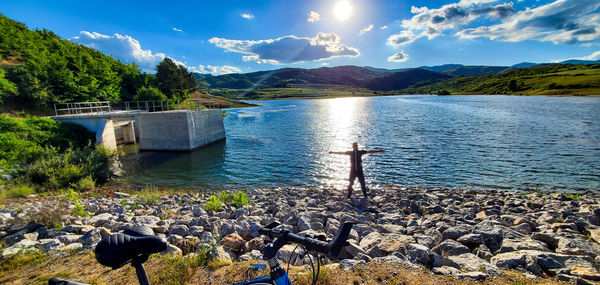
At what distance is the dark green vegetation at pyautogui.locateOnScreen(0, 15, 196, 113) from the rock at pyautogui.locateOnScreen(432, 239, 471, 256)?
154 feet

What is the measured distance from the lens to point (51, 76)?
131 ft

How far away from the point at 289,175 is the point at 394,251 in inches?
621

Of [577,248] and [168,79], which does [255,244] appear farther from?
[168,79]

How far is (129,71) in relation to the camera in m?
63.0

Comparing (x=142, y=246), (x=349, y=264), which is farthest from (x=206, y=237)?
(x=142, y=246)

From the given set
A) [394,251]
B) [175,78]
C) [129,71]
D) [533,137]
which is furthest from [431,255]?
[175,78]

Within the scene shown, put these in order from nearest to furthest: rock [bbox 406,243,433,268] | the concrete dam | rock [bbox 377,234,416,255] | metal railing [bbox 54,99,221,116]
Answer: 1. rock [bbox 406,243,433,268]
2. rock [bbox 377,234,416,255]
3. the concrete dam
4. metal railing [bbox 54,99,221,116]

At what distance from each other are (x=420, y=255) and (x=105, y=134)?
112 feet

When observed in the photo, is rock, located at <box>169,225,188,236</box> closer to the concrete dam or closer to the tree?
the concrete dam

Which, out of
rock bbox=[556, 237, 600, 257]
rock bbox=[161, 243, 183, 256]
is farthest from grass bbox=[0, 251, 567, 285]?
rock bbox=[556, 237, 600, 257]

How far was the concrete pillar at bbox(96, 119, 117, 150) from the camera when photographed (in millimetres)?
28828

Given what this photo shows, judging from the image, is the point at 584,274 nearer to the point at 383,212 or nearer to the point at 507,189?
the point at 383,212

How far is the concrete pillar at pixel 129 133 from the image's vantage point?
36.7m

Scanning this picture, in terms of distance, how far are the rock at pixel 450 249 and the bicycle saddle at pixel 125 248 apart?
20.1 feet
